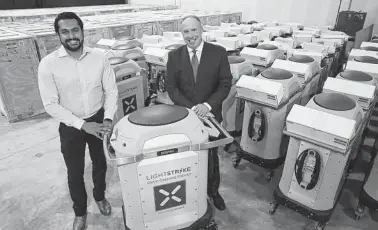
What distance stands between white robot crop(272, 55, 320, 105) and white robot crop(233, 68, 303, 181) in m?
0.28

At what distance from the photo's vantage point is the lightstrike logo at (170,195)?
1731 millimetres

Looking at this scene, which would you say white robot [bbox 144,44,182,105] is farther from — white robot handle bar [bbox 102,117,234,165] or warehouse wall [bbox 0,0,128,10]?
warehouse wall [bbox 0,0,128,10]

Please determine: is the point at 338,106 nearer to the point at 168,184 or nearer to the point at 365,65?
the point at 168,184

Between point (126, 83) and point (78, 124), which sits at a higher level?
point (78, 124)

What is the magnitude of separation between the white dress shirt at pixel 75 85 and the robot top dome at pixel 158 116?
512 mm

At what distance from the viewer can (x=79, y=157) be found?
2.16m

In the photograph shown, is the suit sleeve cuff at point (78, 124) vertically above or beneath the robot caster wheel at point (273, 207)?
above

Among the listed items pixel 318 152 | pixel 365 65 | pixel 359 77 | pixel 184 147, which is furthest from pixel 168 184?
pixel 365 65

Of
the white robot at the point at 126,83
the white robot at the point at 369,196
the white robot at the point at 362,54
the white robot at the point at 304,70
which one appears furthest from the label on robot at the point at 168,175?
the white robot at the point at 362,54

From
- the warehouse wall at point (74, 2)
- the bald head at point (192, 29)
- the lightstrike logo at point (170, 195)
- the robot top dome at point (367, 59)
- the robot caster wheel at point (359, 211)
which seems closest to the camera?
the lightstrike logo at point (170, 195)

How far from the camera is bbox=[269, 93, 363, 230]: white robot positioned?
2.01m

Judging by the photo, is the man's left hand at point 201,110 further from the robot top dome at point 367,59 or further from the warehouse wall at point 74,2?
the warehouse wall at point 74,2

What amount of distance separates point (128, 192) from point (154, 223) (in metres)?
0.34

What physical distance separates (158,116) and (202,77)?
31.0 inches
